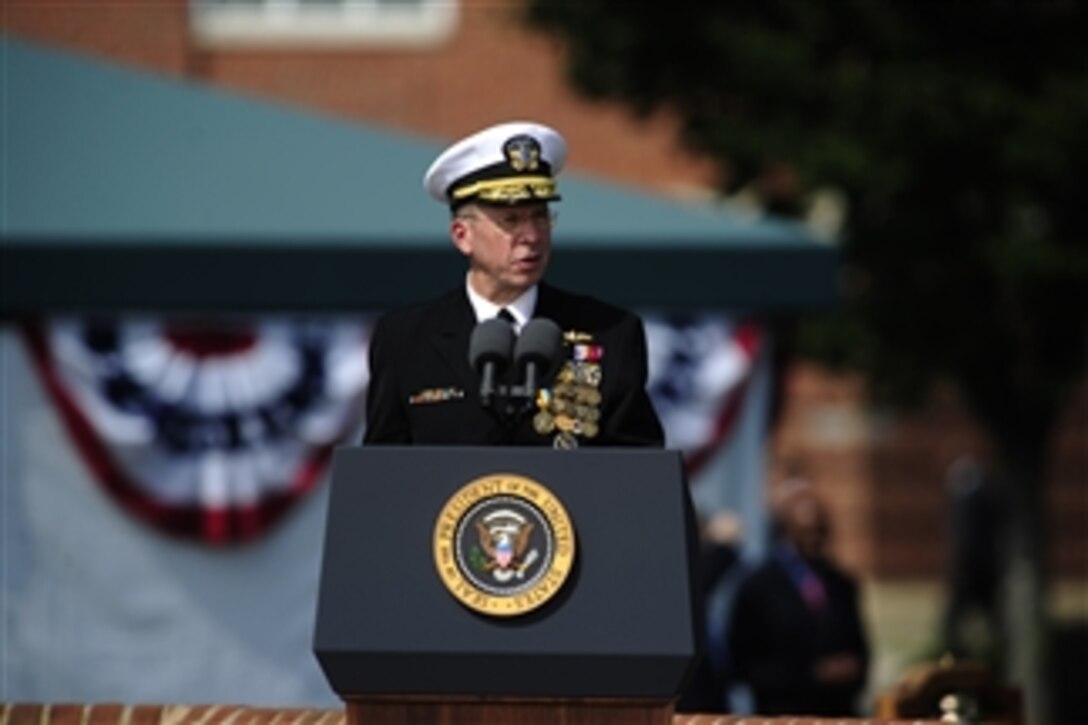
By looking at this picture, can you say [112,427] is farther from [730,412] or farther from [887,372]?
[887,372]

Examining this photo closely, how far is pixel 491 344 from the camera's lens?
466 centimetres

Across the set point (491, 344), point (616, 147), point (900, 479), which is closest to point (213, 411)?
point (491, 344)

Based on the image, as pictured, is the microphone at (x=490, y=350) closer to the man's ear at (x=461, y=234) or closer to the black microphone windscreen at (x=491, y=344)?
the black microphone windscreen at (x=491, y=344)

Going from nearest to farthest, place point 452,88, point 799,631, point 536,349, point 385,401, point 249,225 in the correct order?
point 536,349, point 385,401, point 249,225, point 799,631, point 452,88

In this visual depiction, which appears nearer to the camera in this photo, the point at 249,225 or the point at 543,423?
the point at 543,423

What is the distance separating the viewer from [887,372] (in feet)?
57.0

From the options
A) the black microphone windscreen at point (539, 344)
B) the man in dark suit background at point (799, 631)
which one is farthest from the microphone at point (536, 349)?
the man in dark suit background at point (799, 631)

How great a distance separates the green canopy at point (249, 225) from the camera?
1020 centimetres

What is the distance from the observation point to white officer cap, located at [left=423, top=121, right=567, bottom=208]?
16.5ft

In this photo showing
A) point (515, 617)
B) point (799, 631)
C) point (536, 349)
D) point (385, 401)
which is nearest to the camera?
point (515, 617)

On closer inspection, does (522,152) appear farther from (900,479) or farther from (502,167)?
(900,479)

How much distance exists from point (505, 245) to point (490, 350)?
1.30 ft

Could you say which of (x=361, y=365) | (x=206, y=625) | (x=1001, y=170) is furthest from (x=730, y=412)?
(x=1001, y=170)

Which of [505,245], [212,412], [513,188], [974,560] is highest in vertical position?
[513,188]
